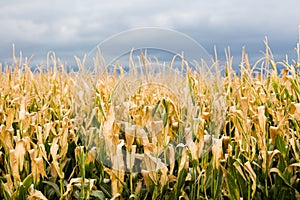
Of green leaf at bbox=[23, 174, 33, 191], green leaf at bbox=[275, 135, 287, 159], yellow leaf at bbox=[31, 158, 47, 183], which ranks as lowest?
green leaf at bbox=[23, 174, 33, 191]

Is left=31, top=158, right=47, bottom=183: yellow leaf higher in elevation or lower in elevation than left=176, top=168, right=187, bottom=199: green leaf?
higher

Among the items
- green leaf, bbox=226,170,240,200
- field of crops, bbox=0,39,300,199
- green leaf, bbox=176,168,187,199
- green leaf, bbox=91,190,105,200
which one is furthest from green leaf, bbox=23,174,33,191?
green leaf, bbox=226,170,240,200

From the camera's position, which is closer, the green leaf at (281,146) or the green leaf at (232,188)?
the green leaf at (232,188)

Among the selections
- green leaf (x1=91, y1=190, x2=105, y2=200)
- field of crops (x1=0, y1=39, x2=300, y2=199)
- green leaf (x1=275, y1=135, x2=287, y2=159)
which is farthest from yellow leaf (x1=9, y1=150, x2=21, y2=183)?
green leaf (x1=275, y1=135, x2=287, y2=159)

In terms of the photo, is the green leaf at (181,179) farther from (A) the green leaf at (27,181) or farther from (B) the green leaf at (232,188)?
(A) the green leaf at (27,181)

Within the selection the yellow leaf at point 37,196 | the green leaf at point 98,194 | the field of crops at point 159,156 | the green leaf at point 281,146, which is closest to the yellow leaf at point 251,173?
the field of crops at point 159,156

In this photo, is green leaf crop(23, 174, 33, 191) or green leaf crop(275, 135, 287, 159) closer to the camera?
green leaf crop(23, 174, 33, 191)

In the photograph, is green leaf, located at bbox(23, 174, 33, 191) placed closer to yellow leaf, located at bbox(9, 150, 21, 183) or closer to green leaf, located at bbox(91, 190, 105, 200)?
yellow leaf, located at bbox(9, 150, 21, 183)

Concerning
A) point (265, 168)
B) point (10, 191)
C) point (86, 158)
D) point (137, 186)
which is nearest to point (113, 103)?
point (86, 158)

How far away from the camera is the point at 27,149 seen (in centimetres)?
243

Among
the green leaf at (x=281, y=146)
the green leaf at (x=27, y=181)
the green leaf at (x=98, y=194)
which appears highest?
the green leaf at (x=281, y=146)

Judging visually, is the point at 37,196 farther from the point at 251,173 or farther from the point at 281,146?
the point at 281,146

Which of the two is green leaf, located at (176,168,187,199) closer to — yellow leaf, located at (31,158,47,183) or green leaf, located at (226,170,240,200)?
green leaf, located at (226,170,240,200)

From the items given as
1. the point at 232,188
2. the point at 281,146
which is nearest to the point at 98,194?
the point at 232,188
